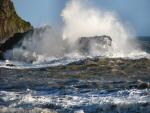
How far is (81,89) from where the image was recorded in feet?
86.7

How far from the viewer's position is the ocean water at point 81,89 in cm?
2053

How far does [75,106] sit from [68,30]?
40235 mm

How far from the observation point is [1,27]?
76.9 metres

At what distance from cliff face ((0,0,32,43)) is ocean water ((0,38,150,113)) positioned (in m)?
36.1

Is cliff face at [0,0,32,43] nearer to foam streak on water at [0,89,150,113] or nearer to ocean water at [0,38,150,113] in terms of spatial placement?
ocean water at [0,38,150,113]

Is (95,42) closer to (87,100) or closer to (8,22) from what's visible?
(8,22)

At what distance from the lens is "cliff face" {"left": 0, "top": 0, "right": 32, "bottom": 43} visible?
7694cm

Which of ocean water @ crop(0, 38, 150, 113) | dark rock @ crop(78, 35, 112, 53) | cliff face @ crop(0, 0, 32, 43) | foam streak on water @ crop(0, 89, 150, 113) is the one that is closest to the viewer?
foam streak on water @ crop(0, 89, 150, 113)

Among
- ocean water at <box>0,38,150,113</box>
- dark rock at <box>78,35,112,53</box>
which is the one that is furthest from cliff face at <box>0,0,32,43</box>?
ocean water at <box>0,38,150,113</box>

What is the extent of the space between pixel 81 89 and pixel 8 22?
178 feet

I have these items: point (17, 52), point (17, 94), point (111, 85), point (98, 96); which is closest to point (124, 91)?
point (98, 96)

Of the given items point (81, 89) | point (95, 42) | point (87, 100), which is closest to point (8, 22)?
point (95, 42)

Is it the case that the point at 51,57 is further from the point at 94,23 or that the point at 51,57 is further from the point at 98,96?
the point at 98,96

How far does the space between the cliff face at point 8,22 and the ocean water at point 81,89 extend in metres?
36.1
